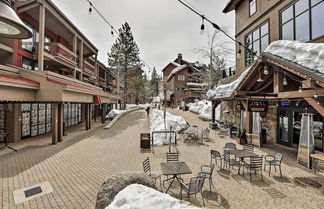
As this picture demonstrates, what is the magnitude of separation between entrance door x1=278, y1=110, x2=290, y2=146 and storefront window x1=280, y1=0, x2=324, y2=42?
205 inches

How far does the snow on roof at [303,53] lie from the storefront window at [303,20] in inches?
65.0

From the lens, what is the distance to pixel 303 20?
9844mm

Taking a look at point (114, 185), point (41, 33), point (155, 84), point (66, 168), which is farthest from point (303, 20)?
point (155, 84)

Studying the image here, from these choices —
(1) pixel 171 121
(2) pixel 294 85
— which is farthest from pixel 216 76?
(2) pixel 294 85

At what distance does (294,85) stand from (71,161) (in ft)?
47.2

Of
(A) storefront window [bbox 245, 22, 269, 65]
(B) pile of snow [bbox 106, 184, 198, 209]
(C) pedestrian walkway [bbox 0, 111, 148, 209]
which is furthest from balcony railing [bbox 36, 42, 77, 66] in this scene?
(A) storefront window [bbox 245, 22, 269, 65]

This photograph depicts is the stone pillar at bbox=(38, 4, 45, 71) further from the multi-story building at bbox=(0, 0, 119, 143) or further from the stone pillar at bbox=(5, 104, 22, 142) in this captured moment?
the stone pillar at bbox=(5, 104, 22, 142)

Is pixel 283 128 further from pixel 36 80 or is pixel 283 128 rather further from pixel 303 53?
pixel 36 80

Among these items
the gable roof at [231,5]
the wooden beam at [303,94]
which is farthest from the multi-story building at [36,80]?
the gable roof at [231,5]

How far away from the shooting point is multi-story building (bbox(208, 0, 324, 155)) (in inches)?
307

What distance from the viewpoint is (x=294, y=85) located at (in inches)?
388

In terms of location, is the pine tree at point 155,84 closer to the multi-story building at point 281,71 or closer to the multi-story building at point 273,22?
the multi-story building at point 273,22

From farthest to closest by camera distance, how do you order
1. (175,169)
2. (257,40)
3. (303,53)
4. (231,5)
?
(231,5) < (257,40) < (303,53) < (175,169)

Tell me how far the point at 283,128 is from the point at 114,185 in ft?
42.9
